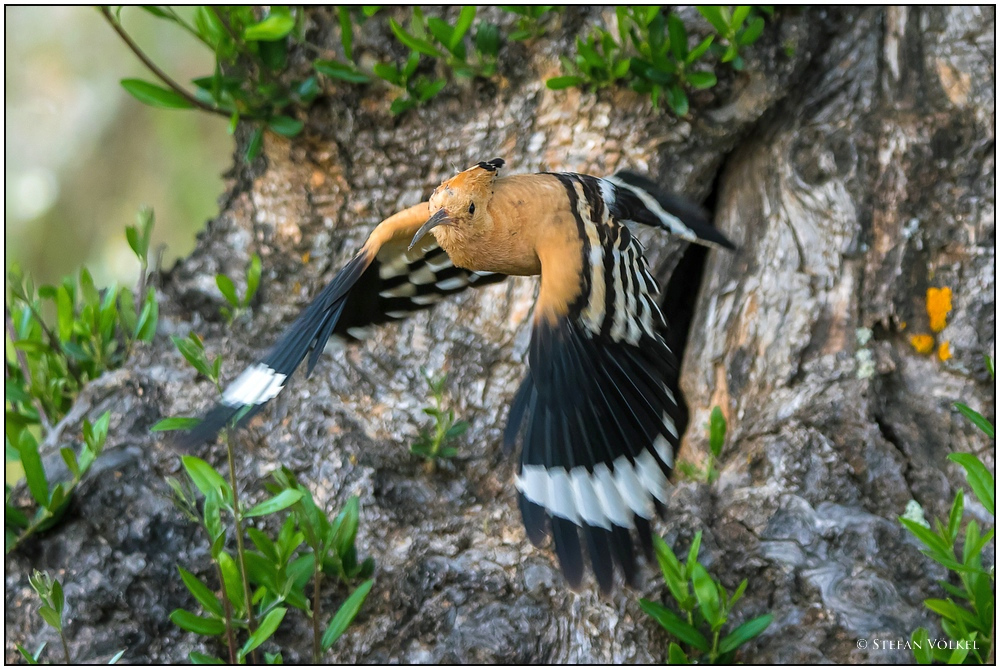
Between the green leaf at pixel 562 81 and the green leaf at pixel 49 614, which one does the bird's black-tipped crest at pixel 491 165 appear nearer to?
the green leaf at pixel 562 81

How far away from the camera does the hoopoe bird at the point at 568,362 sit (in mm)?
1244

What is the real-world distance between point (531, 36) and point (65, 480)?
1.40 meters

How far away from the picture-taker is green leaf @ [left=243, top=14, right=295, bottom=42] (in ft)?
5.95

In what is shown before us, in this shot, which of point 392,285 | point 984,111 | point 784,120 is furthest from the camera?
point 784,120

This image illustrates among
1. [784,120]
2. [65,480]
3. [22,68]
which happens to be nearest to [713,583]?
[784,120]

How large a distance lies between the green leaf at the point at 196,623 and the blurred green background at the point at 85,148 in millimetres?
2804

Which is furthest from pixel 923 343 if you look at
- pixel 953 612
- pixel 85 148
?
pixel 85 148

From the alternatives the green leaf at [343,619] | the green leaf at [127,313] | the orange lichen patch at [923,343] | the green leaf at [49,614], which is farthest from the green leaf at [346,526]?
the orange lichen patch at [923,343]

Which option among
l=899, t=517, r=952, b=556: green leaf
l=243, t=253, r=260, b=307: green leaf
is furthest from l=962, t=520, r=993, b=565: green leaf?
l=243, t=253, r=260, b=307: green leaf

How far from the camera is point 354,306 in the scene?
65.6 inches

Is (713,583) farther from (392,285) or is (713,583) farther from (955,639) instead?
(392,285)

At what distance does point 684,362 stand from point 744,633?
A: 2.51ft

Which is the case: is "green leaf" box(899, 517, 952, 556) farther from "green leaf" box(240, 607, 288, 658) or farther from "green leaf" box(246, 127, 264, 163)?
"green leaf" box(246, 127, 264, 163)

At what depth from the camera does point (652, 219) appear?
5.16ft
